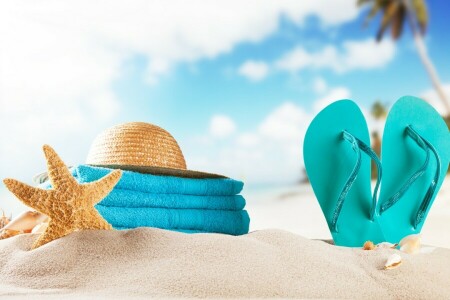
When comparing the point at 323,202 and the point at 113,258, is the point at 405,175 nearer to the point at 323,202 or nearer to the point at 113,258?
the point at 323,202

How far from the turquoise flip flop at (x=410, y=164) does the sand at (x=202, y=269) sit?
0.33 meters

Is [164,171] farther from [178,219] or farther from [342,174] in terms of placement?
[342,174]

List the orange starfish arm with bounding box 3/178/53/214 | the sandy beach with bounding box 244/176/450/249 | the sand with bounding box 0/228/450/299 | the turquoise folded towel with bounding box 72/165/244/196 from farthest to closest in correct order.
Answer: the sandy beach with bounding box 244/176/450/249 → the turquoise folded towel with bounding box 72/165/244/196 → the orange starfish arm with bounding box 3/178/53/214 → the sand with bounding box 0/228/450/299

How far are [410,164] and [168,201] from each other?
0.51 m

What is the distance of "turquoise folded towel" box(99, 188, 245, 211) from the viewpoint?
892 millimetres

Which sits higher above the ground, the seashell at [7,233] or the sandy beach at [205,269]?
the seashell at [7,233]

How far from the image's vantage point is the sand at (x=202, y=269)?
2.00 ft

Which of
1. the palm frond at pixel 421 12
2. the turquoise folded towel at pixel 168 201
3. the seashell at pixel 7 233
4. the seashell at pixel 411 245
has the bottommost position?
the seashell at pixel 411 245

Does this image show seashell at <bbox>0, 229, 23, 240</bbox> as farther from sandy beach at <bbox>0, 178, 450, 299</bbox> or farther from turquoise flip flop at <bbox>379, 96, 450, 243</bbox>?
turquoise flip flop at <bbox>379, 96, 450, 243</bbox>

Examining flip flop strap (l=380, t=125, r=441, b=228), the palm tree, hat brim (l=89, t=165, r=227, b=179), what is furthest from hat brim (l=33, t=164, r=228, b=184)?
the palm tree

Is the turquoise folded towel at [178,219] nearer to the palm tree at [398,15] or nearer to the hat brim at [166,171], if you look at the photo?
the hat brim at [166,171]

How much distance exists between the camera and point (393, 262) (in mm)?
689

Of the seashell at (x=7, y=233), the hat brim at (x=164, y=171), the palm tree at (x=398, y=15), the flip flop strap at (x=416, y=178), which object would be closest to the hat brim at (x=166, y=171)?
the hat brim at (x=164, y=171)

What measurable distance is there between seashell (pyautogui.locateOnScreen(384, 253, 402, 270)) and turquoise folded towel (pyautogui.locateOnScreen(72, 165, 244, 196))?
1.29 ft
